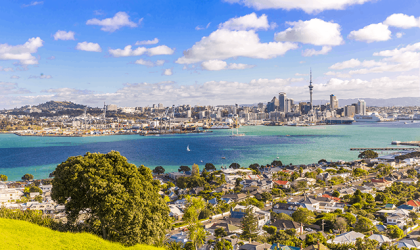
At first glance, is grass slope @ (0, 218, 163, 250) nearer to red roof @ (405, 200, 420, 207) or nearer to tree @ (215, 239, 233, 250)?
tree @ (215, 239, 233, 250)

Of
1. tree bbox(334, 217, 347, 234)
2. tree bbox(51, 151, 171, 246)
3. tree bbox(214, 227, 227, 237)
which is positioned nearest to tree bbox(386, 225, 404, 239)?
tree bbox(334, 217, 347, 234)

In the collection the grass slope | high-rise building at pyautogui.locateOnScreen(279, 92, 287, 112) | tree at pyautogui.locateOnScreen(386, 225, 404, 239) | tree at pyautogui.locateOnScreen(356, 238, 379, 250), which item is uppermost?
high-rise building at pyautogui.locateOnScreen(279, 92, 287, 112)

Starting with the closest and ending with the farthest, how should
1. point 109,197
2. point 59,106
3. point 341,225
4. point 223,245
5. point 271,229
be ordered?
point 109,197 < point 223,245 < point 271,229 < point 341,225 < point 59,106

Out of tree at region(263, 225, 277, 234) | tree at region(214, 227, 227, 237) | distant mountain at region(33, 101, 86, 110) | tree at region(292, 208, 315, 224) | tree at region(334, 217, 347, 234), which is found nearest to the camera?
tree at region(214, 227, 227, 237)

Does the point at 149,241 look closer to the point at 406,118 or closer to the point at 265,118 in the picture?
the point at 265,118

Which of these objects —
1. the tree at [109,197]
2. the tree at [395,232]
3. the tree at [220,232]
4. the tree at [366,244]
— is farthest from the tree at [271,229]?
the tree at [109,197]

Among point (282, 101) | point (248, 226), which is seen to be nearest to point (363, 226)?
point (248, 226)

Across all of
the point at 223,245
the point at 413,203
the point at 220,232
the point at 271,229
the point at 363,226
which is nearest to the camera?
the point at 223,245

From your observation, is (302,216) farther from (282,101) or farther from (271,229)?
(282,101)
